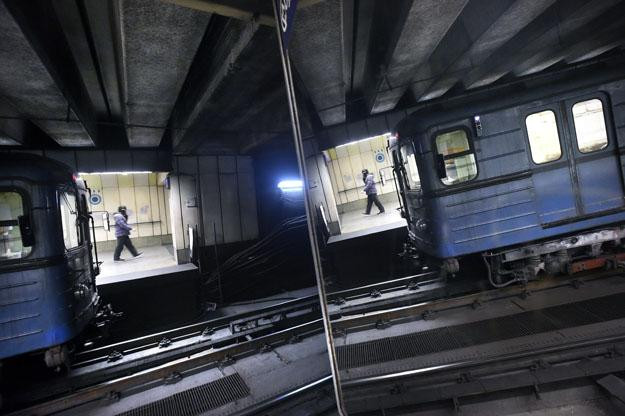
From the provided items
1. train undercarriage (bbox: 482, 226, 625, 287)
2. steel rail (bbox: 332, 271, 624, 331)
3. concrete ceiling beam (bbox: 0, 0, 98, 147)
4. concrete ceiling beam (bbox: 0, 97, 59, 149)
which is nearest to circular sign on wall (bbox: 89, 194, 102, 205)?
concrete ceiling beam (bbox: 0, 97, 59, 149)

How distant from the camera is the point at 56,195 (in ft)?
15.0

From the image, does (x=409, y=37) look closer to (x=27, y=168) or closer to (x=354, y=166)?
(x=27, y=168)

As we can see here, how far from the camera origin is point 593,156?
4926 mm

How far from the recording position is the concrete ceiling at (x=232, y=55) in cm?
410

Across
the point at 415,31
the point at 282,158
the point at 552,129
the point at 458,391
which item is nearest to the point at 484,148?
the point at 552,129

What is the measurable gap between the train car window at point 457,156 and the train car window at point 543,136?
1035 millimetres

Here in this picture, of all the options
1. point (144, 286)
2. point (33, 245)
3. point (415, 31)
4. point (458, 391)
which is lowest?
point (458, 391)

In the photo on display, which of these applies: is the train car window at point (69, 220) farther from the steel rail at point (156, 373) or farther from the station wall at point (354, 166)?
the station wall at point (354, 166)

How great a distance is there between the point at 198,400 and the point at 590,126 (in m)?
7.47

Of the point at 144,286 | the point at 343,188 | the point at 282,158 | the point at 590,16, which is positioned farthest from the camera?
the point at 343,188

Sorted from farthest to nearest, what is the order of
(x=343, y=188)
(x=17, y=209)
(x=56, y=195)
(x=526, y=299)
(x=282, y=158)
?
(x=343, y=188)
(x=282, y=158)
(x=526, y=299)
(x=56, y=195)
(x=17, y=209)

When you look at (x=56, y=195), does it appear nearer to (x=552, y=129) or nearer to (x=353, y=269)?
(x=353, y=269)

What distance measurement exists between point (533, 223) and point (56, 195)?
7958mm

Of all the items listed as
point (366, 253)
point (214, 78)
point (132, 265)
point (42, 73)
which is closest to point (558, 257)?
point (366, 253)
